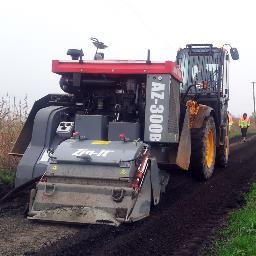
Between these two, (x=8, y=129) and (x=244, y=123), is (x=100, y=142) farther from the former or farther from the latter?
(x=244, y=123)

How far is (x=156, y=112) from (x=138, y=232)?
2.02 meters

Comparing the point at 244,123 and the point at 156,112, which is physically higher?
the point at 156,112

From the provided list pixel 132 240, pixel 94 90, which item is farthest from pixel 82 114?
pixel 132 240

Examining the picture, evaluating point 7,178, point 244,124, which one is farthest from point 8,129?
point 244,124

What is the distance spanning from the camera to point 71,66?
7.55 meters

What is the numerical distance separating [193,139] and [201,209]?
186 cm

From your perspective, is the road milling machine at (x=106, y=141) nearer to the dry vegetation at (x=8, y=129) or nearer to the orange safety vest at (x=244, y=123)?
the dry vegetation at (x=8, y=129)

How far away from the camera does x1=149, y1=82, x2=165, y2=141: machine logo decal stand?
7.14m

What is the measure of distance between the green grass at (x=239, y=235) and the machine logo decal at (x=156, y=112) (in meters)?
1.56

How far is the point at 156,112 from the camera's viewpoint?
7164 mm

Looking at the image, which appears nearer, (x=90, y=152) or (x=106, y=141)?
(x=90, y=152)

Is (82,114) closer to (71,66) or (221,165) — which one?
(71,66)

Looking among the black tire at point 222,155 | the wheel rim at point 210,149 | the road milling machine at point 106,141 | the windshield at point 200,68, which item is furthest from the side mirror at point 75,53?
the black tire at point 222,155

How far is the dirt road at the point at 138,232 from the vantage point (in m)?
5.09
